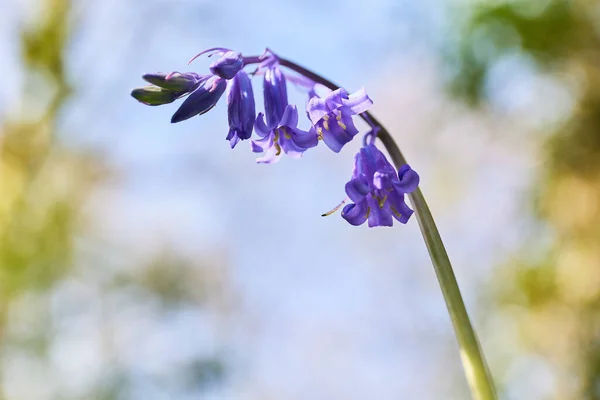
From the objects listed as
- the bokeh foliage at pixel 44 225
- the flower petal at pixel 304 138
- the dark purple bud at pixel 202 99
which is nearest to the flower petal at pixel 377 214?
the flower petal at pixel 304 138

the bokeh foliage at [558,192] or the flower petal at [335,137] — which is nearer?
the flower petal at [335,137]

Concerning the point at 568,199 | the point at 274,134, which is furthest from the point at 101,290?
the point at 274,134

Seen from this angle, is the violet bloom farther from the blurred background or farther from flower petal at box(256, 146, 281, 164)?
the blurred background

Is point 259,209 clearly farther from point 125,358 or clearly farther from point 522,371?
point 522,371

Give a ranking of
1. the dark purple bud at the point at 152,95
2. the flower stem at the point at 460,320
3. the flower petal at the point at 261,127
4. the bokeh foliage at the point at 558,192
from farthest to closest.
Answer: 1. the bokeh foliage at the point at 558,192
2. the flower petal at the point at 261,127
3. the dark purple bud at the point at 152,95
4. the flower stem at the point at 460,320

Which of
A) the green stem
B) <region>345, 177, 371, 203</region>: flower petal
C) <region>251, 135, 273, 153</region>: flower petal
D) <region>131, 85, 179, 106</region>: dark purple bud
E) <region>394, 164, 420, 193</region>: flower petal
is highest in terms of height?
<region>131, 85, 179, 106</region>: dark purple bud

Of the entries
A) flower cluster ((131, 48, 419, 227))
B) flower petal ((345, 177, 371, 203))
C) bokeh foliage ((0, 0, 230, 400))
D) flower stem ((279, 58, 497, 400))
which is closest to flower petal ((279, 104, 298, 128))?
flower cluster ((131, 48, 419, 227))

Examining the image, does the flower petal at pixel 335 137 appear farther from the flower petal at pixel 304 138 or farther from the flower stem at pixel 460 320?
the flower stem at pixel 460 320
